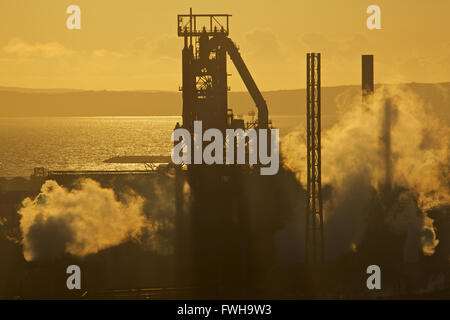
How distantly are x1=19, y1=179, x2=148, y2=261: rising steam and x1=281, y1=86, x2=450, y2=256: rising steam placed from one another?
9.33 metres

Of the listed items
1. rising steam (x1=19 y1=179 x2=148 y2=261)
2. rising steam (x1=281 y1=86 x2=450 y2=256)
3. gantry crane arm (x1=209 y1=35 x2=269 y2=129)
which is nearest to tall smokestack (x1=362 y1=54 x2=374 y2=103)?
rising steam (x1=281 y1=86 x2=450 y2=256)

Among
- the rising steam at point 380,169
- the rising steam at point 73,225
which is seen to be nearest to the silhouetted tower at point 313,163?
the rising steam at point 380,169

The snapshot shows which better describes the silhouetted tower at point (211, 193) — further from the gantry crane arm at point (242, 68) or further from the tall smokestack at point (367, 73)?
the tall smokestack at point (367, 73)

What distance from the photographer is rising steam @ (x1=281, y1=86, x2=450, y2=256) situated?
136 feet

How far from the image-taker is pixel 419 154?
4631 cm

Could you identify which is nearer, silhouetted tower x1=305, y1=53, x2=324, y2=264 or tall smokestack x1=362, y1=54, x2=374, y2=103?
silhouetted tower x1=305, y1=53, x2=324, y2=264

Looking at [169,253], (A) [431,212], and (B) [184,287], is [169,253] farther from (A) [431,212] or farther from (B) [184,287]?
(A) [431,212]

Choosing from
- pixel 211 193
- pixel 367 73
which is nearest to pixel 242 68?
pixel 211 193

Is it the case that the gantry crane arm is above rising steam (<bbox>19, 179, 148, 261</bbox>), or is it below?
above

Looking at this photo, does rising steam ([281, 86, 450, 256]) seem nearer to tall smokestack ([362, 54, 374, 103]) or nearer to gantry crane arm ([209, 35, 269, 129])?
gantry crane arm ([209, 35, 269, 129])

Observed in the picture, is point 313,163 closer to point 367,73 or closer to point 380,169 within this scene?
point 380,169

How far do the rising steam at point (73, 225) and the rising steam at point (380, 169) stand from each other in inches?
367
